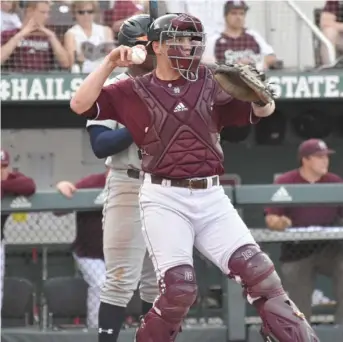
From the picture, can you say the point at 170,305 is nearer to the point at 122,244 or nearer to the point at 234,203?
the point at 122,244

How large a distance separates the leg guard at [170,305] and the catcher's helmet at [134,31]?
1.16 meters

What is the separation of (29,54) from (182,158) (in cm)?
448

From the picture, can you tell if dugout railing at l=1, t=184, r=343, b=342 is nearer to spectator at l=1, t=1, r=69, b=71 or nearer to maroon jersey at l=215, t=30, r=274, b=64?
spectator at l=1, t=1, r=69, b=71

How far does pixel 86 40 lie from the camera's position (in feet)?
28.1

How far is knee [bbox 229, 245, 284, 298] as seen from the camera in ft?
13.6

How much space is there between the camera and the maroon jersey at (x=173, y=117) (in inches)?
168

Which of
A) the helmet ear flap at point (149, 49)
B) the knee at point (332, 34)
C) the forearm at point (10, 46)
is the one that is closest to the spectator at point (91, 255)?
the helmet ear flap at point (149, 49)

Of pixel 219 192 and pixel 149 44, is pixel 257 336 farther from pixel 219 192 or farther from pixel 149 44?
pixel 149 44

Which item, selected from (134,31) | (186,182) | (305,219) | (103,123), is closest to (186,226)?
(186,182)

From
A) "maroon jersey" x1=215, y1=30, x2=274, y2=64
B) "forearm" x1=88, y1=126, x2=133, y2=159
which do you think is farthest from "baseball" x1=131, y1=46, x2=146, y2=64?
"maroon jersey" x1=215, y1=30, x2=274, y2=64

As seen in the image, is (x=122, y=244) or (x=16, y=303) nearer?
(x=122, y=244)

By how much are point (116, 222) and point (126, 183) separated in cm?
20

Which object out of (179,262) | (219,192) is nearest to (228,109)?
(219,192)

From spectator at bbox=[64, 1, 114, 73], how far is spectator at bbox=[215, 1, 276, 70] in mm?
974
